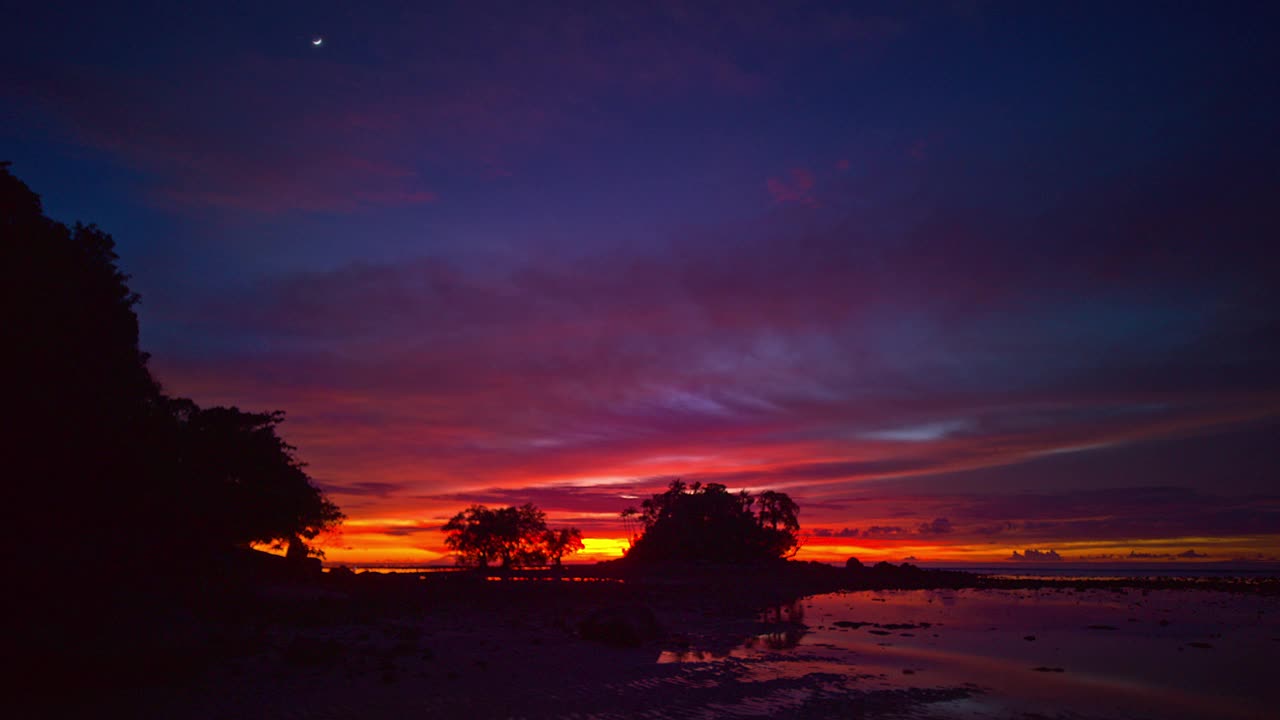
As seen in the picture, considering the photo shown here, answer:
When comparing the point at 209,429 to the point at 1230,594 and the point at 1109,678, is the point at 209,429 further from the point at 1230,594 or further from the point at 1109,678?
the point at 1230,594

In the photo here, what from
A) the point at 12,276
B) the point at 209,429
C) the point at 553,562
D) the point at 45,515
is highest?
the point at 12,276

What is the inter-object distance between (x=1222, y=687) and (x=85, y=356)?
31985 mm

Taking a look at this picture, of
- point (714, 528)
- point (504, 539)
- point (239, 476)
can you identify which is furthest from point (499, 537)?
point (239, 476)

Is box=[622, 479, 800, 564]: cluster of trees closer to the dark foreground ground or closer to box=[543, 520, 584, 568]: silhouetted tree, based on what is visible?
box=[543, 520, 584, 568]: silhouetted tree

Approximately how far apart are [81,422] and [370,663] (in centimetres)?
925

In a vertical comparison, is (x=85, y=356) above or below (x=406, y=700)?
above

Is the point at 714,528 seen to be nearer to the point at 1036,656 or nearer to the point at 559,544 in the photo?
the point at 559,544

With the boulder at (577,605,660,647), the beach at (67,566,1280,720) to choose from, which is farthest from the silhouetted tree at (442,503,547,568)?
the boulder at (577,605,660,647)

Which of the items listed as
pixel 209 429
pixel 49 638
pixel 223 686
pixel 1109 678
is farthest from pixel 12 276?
pixel 1109 678

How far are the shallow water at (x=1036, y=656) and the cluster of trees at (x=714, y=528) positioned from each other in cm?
3167

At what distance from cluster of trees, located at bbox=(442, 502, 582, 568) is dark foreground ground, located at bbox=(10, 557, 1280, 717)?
49.1 metres

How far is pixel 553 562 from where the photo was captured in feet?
281

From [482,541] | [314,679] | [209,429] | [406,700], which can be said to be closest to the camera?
[406,700]

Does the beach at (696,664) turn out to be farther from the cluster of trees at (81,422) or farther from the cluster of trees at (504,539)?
the cluster of trees at (504,539)
